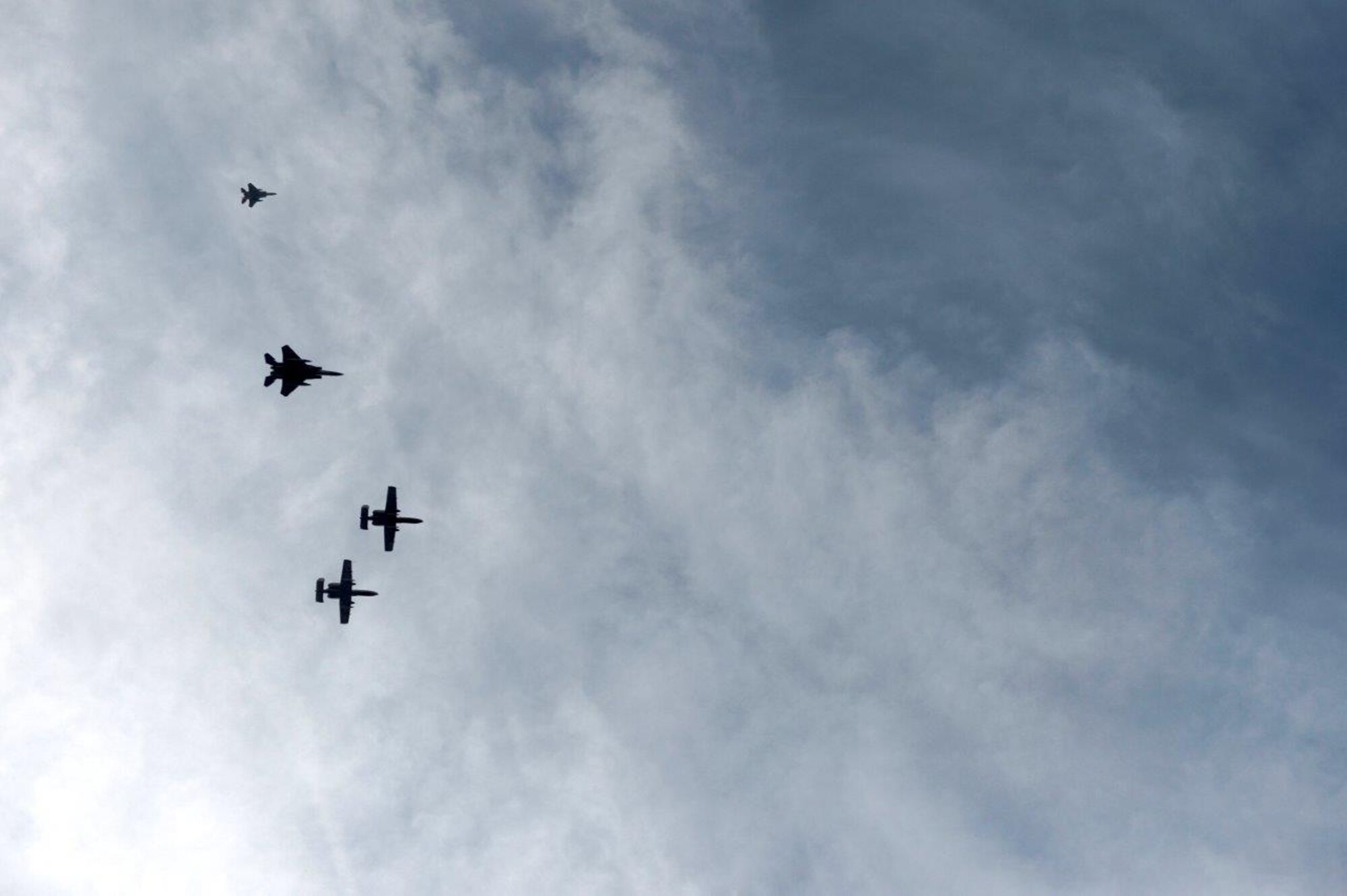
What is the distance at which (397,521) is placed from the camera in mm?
142625

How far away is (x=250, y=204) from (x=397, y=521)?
3993 inches

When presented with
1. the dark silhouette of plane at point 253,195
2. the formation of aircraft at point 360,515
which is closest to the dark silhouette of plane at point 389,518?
the formation of aircraft at point 360,515

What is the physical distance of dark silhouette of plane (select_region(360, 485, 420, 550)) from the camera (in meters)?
140

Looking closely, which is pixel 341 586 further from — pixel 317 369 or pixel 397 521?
pixel 317 369

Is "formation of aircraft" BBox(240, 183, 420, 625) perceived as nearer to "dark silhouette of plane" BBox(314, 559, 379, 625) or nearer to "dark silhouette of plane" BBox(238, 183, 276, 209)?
"dark silhouette of plane" BBox(314, 559, 379, 625)

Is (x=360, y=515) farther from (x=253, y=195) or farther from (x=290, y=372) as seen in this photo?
(x=253, y=195)

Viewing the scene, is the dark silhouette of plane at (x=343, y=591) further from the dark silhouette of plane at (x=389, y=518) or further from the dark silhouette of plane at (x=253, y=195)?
the dark silhouette of plane at (x=253, y=195)

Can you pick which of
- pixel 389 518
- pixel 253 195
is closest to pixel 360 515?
pixel 389 518

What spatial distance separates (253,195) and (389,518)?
336ft

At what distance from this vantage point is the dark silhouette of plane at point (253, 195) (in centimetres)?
19050

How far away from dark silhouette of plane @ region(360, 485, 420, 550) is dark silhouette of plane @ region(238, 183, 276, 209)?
95244mm

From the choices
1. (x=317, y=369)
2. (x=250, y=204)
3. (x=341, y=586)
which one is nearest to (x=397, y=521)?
(x=341, y=586)

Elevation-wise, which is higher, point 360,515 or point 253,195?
point 253,195

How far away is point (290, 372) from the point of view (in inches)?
5556
